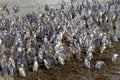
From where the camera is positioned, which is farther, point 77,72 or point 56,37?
point 56,37

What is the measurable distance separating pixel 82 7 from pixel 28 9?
3.33m

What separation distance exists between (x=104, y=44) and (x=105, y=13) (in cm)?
334

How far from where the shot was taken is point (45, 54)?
11.7 metres

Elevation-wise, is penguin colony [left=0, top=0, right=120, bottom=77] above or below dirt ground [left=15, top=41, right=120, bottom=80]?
above

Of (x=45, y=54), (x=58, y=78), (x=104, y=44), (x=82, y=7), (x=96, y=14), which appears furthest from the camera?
(x=82, y=7)

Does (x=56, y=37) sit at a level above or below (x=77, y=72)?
above

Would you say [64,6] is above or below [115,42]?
above

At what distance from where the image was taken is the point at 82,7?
17031 mm

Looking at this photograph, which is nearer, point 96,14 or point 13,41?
point 13,41

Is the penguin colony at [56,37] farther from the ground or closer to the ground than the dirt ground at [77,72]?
farther from the ground

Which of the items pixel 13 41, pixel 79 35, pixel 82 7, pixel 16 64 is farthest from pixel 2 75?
pixel 82 7

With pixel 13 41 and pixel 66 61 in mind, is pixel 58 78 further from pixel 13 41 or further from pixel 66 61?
pixel 13 41

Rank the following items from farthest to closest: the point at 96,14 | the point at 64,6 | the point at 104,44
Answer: the point at 64,6 < the point at 96,14 < the point at 104,44

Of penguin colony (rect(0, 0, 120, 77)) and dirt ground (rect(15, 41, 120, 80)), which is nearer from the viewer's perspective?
dirt ground (rect(15, 41, 120, 80))
